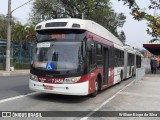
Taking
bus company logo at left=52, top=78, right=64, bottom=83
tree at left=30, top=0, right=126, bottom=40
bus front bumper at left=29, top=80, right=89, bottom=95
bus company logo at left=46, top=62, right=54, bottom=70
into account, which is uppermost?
tree at left=30, top=0, right=126, bottom=40

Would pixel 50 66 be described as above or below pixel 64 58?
below

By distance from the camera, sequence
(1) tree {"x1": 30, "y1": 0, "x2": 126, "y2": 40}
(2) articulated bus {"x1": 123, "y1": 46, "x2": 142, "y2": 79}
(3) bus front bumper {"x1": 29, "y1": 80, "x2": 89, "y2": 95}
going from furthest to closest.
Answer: (1) tree {"x1": 30, "y1": 0, "x2": 126, "y2": 40} → (2) articulated bus {"x1": 123, "y1": 46, "x2": 142, "y2": 79} → (3) bus front bumper {"x1": 29, "y1": 80, "x2": 89, "y2": 95}

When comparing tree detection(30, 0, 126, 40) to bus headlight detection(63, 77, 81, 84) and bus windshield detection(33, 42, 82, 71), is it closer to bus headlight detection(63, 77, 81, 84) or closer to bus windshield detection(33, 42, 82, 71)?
bus windshield detection(33, 42, 82, 71)

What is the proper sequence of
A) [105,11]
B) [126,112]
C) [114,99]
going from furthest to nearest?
[105,11] < [114,99] < [126,112]

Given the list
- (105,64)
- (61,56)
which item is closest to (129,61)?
(105,64)

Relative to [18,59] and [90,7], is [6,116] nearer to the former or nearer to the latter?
[18,59]

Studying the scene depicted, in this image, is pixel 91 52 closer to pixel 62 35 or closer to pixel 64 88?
pixel 62 35

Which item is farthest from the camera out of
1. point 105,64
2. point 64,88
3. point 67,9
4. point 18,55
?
point 67,9

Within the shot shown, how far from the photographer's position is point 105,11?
69812 mm

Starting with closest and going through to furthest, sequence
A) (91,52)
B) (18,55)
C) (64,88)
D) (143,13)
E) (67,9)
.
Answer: (143,13)
(64,88)
(91,52)
(18,55)
(67,9)

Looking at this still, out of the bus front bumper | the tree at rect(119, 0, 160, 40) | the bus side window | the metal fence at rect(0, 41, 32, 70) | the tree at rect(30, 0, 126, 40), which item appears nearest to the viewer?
the tree at rect(119, 0, 160, 40)

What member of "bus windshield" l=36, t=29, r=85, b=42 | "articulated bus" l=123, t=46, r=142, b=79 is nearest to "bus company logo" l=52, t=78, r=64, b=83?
"bus windshield" l=36, t=29, r=85, b=42

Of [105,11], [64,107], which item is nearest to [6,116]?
[64,107]

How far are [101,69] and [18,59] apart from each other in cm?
2647
